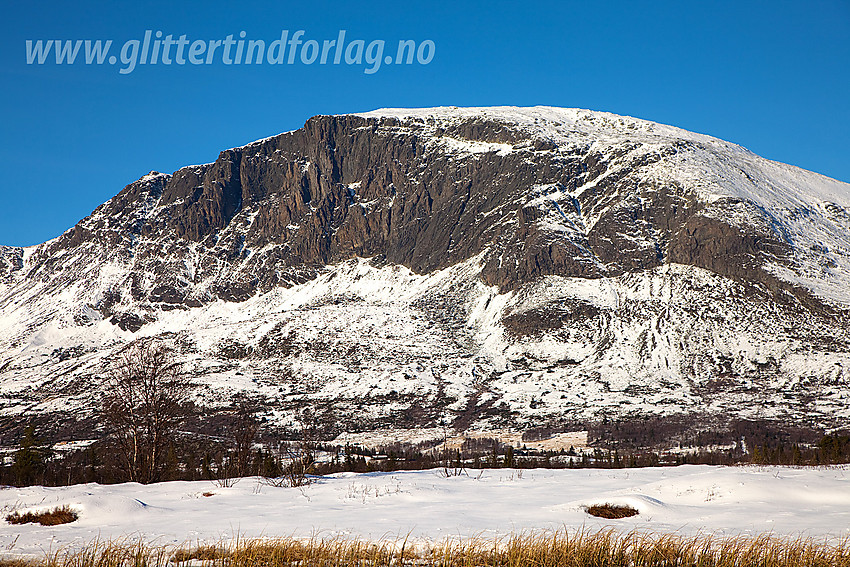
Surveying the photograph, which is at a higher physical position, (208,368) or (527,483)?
(208,368)

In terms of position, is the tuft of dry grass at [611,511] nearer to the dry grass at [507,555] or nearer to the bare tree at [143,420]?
the dry grass at [507,555]

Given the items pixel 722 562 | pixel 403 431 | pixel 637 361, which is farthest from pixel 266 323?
pixel 722 562

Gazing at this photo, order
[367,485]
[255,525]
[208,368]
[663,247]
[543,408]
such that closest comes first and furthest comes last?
[255,525]
[367,485]
[543,408]
[208,368]
[663,247]

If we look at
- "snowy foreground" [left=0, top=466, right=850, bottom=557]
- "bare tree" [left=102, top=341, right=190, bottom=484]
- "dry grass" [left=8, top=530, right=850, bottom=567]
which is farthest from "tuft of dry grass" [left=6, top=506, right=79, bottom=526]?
"bare tree" [left=102, top=341, right=190, bottom=484]

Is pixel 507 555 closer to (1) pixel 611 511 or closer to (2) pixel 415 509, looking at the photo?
(1) pixel 611 511

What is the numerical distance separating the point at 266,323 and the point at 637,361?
102370mm

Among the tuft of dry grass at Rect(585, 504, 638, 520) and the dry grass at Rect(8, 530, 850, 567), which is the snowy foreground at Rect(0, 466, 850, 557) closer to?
the tuft of dry grass at Rect(585, 504, 638, 520)

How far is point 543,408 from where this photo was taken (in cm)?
12938

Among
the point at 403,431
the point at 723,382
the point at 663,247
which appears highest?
the point at 663,247

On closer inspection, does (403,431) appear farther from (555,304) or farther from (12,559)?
(12,559)

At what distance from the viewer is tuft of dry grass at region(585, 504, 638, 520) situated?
56.9 feet

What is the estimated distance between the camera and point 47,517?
677 inches

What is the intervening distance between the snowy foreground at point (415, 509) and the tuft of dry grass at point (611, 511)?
28cm

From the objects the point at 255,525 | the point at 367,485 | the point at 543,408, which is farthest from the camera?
the point at 543,408
